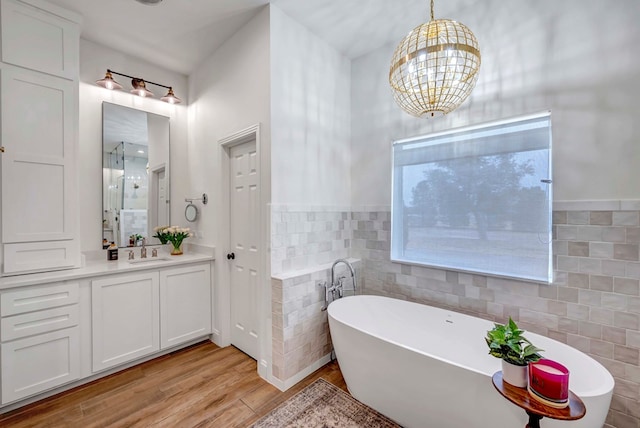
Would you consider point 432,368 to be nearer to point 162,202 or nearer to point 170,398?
point 170,398

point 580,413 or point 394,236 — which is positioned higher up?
point 394,236

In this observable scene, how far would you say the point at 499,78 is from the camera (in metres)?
2.09

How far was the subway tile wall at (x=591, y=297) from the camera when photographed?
63.8 inches

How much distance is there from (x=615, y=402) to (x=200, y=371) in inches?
118

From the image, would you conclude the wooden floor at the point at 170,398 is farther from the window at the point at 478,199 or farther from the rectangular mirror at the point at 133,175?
the window at the point at 478,199

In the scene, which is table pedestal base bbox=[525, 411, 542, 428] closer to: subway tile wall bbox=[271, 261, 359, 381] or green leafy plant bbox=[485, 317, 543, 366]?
green leafy plant bbox=[485, 317, 543, 366]

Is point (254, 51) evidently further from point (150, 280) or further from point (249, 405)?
point (249, 405)

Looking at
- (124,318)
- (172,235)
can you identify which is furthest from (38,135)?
(124,318)

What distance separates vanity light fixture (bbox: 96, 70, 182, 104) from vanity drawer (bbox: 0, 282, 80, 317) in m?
1.91

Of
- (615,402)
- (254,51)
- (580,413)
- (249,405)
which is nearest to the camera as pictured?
(580,413)

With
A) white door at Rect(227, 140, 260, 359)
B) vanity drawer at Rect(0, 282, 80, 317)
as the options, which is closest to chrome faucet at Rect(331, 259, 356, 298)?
white door at Rect(227, 140, 260, 359)

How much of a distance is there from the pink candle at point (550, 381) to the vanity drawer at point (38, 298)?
299 centimetres

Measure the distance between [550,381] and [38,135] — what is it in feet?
11.6

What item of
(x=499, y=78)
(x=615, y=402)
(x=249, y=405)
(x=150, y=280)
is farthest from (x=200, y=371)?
(x=499, y=78)
